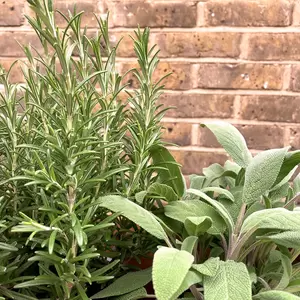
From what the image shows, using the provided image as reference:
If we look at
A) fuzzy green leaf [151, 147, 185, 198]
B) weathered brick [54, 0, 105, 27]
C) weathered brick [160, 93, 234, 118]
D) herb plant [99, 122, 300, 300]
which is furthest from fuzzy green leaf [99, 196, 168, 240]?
weathered brick [54, 0, 105, 27]

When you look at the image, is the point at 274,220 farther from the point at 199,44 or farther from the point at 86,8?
the point at 86,8

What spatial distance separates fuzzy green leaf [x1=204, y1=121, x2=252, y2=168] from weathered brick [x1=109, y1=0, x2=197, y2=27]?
0.55 metres

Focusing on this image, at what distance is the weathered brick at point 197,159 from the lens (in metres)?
1.10

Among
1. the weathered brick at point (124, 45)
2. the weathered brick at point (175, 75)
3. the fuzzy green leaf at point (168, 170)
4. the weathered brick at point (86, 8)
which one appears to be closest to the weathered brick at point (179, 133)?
the weathered brick at point (175, 75)

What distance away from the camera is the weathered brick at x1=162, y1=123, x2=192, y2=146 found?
3.59 ft

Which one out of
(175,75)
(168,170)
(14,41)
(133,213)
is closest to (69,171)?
(133,213)

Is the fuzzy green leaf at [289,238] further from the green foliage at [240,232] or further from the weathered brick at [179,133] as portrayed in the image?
the weathered brick at [179,133]

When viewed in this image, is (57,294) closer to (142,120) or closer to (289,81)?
(142,120)

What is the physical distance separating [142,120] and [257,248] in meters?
0.24

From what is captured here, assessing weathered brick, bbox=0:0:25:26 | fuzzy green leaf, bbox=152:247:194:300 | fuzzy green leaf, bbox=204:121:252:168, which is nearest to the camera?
fuzzy green leaf, bbox=152:247:194:300

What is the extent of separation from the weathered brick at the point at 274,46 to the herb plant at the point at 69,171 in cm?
60

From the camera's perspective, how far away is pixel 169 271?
1.09 ft

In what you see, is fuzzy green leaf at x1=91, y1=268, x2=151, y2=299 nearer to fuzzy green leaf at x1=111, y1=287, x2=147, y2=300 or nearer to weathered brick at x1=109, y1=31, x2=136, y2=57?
fuzzy green leaf at x1=111, y1=287, x2=147, y2=300

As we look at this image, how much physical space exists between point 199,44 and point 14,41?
1.79 ft
